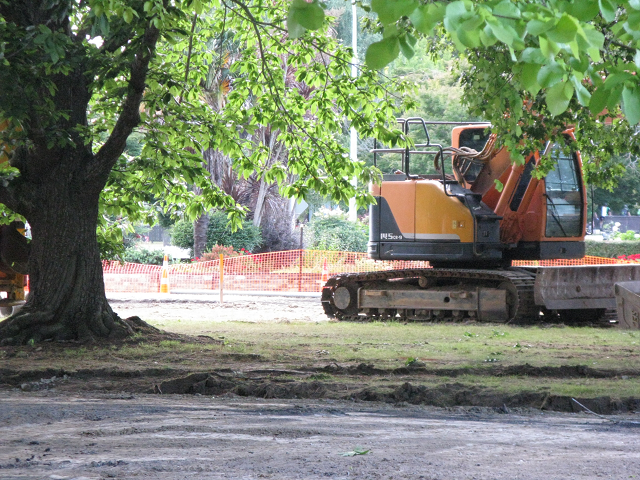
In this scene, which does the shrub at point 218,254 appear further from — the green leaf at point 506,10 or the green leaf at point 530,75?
the green leaf at point 506,10

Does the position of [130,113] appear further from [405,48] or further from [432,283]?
[432,283]

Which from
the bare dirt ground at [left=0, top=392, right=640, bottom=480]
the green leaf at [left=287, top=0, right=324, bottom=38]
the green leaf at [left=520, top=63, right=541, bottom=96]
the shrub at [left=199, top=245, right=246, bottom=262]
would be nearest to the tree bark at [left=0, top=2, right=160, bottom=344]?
the bare dirt ground at [left=0, top=392, right=640, bottom=480]

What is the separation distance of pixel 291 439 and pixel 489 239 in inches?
374

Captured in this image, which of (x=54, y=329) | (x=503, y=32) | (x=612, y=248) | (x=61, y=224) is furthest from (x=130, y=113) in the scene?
(x=612, y=248)

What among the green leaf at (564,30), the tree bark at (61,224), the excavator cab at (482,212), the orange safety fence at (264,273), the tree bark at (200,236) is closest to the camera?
the green leaf at (564,30)

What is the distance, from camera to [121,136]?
9109 millimetres

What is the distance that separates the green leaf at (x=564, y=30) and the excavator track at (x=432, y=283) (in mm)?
10984

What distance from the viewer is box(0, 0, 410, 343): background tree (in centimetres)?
875

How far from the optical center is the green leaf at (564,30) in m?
2.51

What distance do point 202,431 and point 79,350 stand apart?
4690 mm

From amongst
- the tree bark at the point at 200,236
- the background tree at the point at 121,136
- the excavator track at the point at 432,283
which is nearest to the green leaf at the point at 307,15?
the background tree at the point at 121,136

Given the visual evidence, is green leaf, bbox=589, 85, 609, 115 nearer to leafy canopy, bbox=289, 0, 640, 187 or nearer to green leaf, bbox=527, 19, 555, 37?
leafy canopy, bbox=289, 0, 640, 187

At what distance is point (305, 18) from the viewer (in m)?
2.94

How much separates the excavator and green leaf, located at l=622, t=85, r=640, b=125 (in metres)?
10.3
